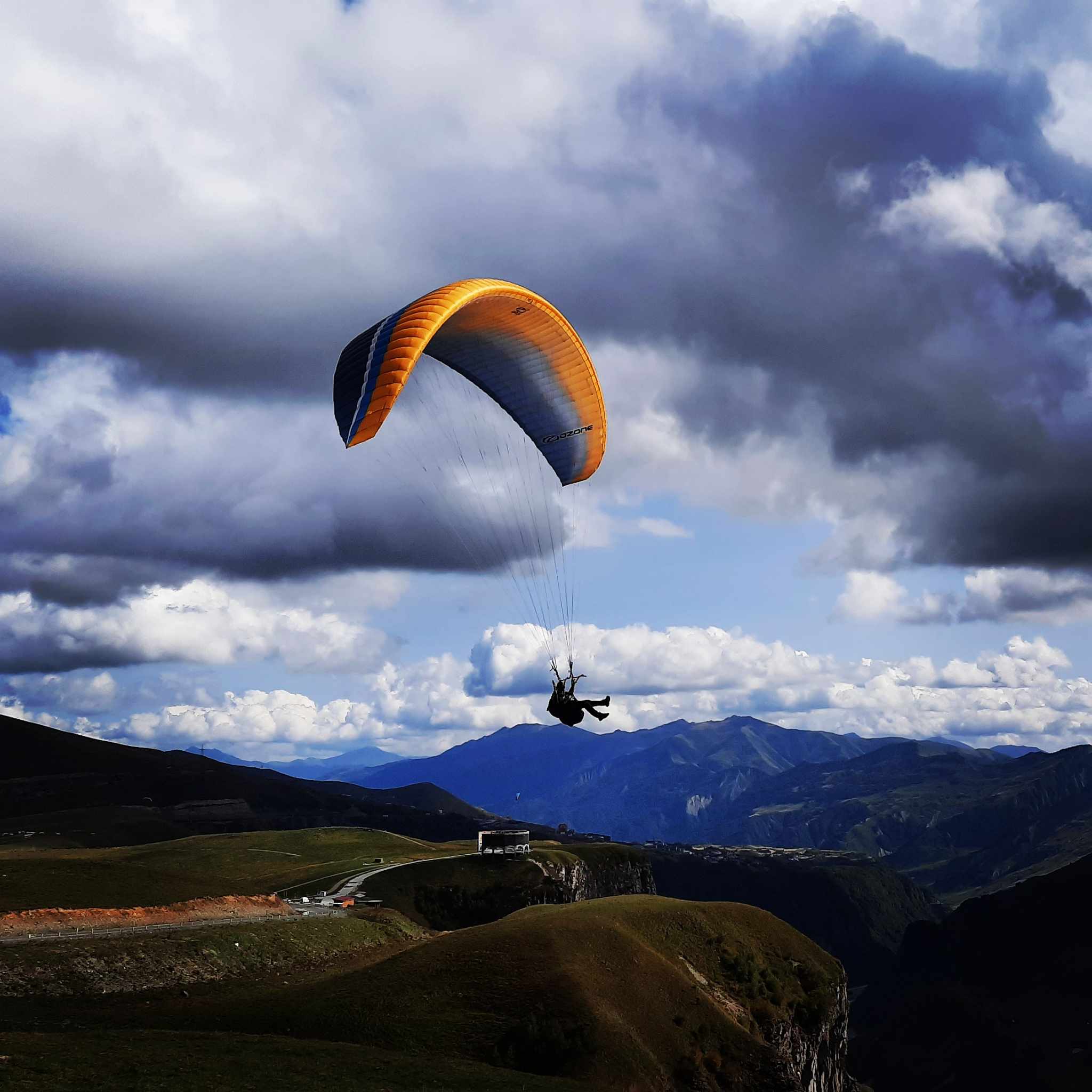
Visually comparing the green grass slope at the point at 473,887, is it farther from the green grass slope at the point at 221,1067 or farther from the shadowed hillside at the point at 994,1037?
the shadowed hillside at the point at 994,1037

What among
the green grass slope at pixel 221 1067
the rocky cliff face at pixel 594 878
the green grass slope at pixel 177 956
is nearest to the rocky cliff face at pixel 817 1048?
the green grass slope at pixel 221 1067

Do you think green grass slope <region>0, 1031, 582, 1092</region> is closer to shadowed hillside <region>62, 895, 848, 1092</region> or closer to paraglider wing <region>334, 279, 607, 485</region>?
shadowed hillside <region>62, 895, 848, 1092</region>

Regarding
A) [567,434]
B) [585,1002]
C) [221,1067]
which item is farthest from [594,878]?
[221,1067]

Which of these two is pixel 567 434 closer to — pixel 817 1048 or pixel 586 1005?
pixel 586 1005

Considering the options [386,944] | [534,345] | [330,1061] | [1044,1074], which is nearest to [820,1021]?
[386,944]

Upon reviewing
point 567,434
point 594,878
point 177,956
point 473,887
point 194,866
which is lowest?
point 594,878
